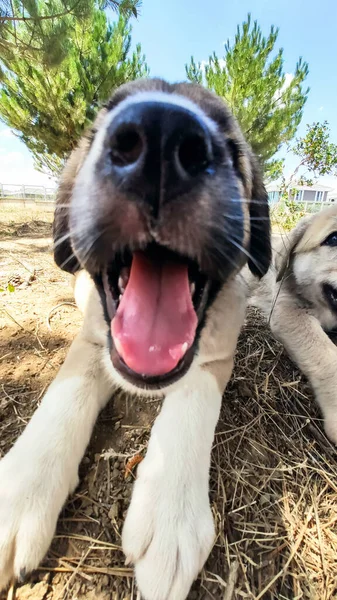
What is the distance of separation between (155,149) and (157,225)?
184mm

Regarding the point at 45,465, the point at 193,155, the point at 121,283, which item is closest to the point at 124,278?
the point at 121,283

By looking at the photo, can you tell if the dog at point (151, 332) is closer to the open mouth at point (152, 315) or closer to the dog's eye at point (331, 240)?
the open mouth at point (152, 315)

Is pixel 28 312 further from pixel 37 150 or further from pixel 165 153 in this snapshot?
pixel 37 150

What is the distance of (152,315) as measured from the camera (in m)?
1.25

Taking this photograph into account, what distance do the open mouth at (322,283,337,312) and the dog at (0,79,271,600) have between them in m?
1.18

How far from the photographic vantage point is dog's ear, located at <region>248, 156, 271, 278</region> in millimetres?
1721

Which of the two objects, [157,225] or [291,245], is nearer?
[157,225]

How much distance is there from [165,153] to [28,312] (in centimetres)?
189

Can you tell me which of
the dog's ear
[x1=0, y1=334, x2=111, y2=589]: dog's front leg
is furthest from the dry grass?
the dog's ear

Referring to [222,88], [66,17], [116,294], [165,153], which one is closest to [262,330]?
[116,294]

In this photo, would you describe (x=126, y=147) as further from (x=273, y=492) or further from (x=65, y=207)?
(x=273, y=492)

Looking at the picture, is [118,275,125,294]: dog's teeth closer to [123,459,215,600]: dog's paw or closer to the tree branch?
[123,459,215,600]: dog's paw

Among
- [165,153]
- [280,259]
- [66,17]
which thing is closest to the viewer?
[165,153]

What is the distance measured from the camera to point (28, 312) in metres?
2.49
